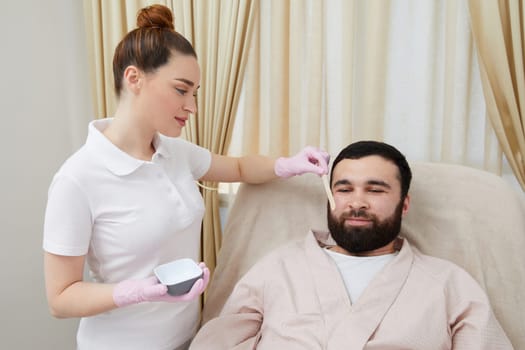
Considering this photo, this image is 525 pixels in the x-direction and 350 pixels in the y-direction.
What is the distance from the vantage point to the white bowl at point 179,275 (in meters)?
1.15

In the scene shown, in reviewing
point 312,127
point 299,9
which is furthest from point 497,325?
point 299,9

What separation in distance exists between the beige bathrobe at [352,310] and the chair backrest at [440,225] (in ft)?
0.32

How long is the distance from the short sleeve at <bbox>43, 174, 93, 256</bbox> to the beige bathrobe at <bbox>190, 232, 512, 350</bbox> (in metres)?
0.45

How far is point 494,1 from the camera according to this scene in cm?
148

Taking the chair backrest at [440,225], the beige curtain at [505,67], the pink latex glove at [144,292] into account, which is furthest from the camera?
the beige curtain at [505,67]

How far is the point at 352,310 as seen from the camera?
4.15ft

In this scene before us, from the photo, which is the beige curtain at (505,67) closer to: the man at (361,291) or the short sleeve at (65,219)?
the man at (361,291)

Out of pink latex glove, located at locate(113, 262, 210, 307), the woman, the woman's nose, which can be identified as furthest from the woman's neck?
pink latex glove, located at locate(113, 262, 210, 307)

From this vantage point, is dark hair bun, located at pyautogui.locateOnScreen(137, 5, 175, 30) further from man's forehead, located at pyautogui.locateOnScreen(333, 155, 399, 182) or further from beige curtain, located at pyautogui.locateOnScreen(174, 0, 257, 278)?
man's forehead, located at pyautogui.locateOnScreen(333, 155, 399, 182)

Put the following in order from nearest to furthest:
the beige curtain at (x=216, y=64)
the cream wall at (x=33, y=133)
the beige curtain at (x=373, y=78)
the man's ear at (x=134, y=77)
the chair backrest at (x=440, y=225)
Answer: the man's ear at (x=134, y=77)
the chair backrest at (x=440, y=225)
the beige curtain at (x=373, y=78)
the beige curtain at (x=216, y=64)
the cream wall at (x=33, y=133)

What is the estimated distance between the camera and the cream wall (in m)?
1.96

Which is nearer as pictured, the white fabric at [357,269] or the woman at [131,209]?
the woman at [131,209]

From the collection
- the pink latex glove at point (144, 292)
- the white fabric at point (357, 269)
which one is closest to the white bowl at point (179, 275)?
the pink latex glove at point (144, 292)

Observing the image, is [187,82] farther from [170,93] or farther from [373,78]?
[373,78]
